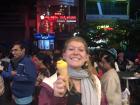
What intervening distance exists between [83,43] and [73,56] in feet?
0.62

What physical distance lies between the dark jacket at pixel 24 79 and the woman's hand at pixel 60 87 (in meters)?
4.21

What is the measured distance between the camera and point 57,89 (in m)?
3.50

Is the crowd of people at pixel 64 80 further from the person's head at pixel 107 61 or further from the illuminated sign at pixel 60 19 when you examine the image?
the illuminated sign at pixel 60 19

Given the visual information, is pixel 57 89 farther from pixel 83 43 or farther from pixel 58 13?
pixel 58 13

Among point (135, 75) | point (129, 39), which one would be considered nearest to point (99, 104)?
point (135, 75)

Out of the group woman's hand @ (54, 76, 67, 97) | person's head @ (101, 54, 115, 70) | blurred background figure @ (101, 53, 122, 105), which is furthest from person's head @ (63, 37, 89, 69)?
person's head @ (101, 54, 115, 70)

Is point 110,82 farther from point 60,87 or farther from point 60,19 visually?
point 60,19

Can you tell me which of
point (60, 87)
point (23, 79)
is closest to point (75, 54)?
point (60, 87)

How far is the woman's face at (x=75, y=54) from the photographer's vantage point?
3973 mm

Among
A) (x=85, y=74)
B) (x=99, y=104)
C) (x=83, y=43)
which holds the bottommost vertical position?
(x=99, y=104)

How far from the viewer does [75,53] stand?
398 centimetres

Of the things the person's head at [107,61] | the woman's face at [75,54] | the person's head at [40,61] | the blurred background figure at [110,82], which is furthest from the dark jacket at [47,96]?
the person's head at [40,61]

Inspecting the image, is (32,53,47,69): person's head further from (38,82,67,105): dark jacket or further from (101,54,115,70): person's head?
(38,82,67,105): dark jacket

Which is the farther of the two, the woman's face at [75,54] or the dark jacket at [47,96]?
the woman's face at [75,54]
